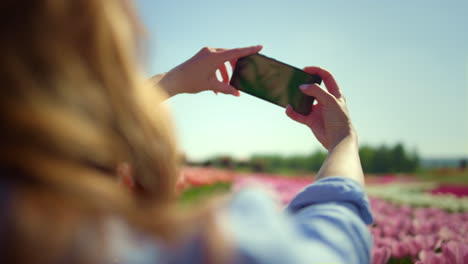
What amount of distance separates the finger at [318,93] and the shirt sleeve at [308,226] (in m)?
0.48

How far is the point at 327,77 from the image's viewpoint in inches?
54.4

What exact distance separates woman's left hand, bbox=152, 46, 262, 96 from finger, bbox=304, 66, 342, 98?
23 cm

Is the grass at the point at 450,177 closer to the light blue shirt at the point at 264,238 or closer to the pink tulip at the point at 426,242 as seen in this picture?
the pink tulip at the point at 426,242

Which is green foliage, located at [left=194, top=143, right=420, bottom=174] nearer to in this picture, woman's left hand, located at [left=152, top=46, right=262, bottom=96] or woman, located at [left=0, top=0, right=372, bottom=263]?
woman's left hand, located at [left=152, top=46, right=262, bottom=96]

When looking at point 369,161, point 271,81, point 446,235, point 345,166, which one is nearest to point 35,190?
point 345,166

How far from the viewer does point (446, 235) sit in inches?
69.4

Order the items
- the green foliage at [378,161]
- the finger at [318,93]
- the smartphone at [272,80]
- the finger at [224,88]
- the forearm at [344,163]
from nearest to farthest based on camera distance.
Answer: the forearm at [344,163]
the finger at [318,93]
the smartphone at [272,80]
the finger at [224,88]
the green foliage at [378,161]

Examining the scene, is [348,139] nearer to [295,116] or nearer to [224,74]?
[295,116]

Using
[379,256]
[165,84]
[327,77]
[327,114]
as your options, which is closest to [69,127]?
[327,114]

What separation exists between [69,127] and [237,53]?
1052 millimetres

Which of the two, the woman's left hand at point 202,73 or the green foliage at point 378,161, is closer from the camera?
the woman's left hand at point 202,73

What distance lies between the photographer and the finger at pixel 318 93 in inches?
47.0

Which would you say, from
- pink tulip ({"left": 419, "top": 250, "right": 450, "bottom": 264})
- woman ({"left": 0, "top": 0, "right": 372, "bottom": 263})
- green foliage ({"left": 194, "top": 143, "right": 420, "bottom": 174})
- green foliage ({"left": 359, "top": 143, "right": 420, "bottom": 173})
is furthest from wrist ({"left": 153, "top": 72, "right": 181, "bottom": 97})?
green foliage ({"left": 359, "top": 143, "right": 420, "bottom": 173})

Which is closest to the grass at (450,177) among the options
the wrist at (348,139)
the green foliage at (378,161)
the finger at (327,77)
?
the green foliage at (378,161)
